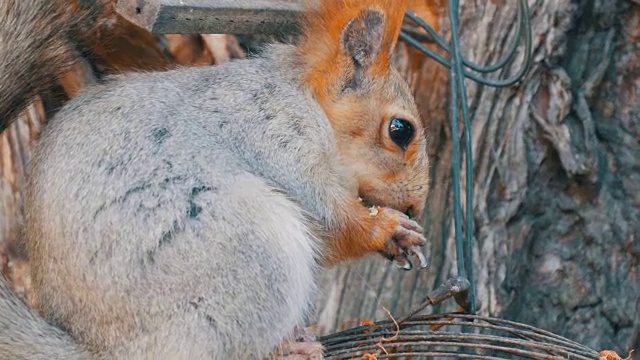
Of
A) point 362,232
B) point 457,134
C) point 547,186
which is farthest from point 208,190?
point 547,186

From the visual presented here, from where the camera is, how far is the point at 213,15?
1.67 metres

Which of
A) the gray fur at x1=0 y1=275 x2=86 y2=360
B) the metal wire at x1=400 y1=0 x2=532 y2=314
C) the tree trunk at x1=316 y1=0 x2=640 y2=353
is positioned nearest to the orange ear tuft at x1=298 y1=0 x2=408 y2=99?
the metal wire at x1=400 y1=0 x2=532 y2=314

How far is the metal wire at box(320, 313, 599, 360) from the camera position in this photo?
56.0 inches

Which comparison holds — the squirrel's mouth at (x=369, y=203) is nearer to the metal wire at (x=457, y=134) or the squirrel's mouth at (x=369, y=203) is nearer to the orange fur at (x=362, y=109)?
the orange fur at (x=362, y=109)

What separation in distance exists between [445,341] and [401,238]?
0.24 m

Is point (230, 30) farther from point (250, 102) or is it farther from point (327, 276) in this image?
point (327, 276)

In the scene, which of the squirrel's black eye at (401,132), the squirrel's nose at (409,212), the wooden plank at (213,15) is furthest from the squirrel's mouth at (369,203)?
the wooden plank at (213,15)

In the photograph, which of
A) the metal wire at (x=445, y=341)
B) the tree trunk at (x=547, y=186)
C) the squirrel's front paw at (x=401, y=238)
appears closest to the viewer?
the metal wire at (x=445, y=341)

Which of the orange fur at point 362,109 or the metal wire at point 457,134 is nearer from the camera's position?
the metal wire at point 457,134

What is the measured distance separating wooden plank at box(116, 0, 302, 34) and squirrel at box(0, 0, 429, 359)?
61 mm

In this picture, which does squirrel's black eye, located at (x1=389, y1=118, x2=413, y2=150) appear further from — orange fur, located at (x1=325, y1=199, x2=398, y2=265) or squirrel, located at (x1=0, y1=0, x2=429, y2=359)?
orange fur, located at (x1=325, y1=199, x2=398, y2=265)

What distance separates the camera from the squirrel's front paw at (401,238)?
5.52 ft

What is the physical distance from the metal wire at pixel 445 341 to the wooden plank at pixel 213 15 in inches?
20.8

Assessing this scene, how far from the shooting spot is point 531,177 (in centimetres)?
221
